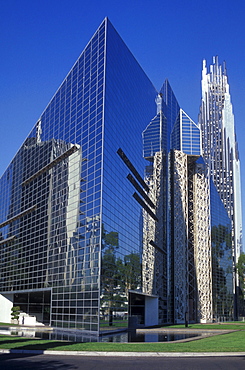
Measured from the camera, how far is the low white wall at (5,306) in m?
60.8

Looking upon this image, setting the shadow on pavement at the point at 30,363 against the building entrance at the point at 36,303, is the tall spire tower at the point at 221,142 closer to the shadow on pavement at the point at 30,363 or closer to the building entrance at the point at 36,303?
the building entrance at the point at 36,303

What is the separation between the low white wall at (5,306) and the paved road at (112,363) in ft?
145

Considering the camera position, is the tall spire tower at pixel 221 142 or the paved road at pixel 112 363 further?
the tall spire tower at pixel 221 142

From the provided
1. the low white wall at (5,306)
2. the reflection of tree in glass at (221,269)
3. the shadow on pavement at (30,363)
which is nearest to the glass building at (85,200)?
the low white wall at (5,306)

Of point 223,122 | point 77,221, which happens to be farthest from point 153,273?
point 223,122

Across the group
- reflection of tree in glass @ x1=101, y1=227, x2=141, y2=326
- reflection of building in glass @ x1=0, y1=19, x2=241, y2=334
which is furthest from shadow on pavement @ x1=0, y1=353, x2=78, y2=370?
reflection of tree in glass @ x1=101, y1=227, x2=141, y2=326

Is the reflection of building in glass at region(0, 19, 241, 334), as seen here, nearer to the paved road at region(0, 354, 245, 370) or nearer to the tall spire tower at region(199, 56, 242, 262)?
the paved road at region(0, 354, 245, 370)

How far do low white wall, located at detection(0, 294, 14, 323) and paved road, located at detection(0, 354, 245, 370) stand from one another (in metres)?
44.1

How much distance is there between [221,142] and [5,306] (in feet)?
358

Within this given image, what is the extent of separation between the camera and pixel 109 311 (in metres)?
38.8

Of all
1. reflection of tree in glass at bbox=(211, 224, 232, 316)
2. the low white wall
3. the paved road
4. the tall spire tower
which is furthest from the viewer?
the tall spire tower

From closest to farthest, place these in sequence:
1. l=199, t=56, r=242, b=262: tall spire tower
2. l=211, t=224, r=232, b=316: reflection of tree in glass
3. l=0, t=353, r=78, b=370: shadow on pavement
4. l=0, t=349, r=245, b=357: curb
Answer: l=0, t=353, r=78, b=370: shadow on pavement
l=0, t=349, r=245, b=357: curb
l=211, t=224, r=232, b=316: reflection of tree in glass
l=199, t=56, r=242, b=262: tall spire tower

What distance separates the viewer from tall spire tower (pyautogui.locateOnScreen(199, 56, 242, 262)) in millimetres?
142875

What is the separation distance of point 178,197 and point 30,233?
27.7 metres
